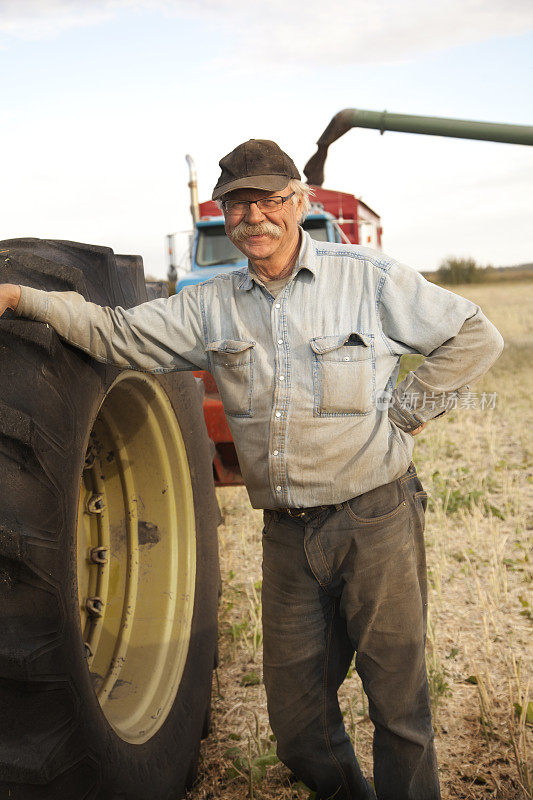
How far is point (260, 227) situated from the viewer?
219 cm

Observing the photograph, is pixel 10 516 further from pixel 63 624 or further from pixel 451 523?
pixel 451 523

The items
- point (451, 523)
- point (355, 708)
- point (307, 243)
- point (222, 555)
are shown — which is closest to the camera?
point (307, 243)

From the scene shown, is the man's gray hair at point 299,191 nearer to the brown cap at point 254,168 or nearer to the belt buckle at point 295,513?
the brown cap at point 254,168

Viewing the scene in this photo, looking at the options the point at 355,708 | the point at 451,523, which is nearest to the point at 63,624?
the point at 355,708

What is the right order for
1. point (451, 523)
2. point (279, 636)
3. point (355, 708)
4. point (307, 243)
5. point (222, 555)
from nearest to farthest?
point (307, 243) → point (279, 636) → point (355, 708) → point (222, 555) → point (451, 523)

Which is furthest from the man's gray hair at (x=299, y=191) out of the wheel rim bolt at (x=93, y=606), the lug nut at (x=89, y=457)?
the wheel rim bolt at (x=93, y=606)

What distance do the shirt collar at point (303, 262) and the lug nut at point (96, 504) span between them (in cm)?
87

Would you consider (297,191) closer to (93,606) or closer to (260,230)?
(260,230)

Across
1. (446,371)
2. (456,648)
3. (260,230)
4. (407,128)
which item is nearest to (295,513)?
(446,371)

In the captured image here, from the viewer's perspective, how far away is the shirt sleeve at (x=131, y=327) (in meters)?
1.90

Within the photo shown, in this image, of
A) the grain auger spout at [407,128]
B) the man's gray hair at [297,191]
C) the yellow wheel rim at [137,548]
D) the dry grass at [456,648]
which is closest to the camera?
the man's gray hair at [297,191]

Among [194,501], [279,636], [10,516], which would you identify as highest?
[10,516]

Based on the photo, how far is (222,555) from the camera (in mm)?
4613

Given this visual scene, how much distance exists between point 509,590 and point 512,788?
1.53 metres
